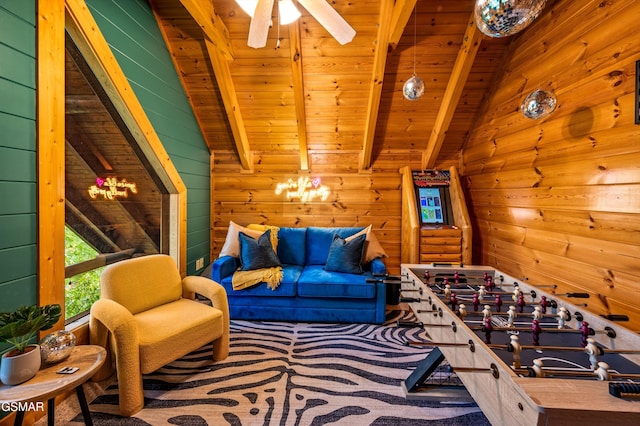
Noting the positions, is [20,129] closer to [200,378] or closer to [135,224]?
[135,224]

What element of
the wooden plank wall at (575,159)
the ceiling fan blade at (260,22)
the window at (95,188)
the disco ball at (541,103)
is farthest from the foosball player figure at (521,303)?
the window at (95,188)

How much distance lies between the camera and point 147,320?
2.02 m

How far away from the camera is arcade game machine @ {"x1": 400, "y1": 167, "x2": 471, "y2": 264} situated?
3.58 m

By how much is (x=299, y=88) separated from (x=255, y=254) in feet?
6.11

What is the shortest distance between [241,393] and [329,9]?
7.92 ft

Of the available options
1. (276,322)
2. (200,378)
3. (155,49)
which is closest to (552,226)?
(276,322)

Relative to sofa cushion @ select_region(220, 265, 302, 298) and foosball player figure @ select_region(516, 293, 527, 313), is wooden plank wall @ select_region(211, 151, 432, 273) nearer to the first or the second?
sofa cushion @ select_region(220, 265, 302, 298)

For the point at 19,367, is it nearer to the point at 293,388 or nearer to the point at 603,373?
the point at 293,388

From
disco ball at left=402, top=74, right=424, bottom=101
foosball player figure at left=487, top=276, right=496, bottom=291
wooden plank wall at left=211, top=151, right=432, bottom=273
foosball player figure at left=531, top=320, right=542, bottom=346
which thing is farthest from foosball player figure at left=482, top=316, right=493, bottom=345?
wooden plank wall at left=211, top=151, right=432, bottom=273

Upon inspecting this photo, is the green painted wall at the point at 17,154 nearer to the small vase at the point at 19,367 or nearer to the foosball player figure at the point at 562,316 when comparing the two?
the small vase at the point at 19,367

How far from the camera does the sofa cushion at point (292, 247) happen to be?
11.8 feet

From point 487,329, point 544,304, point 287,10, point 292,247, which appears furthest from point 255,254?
point 544,304

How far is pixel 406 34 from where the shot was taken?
9.70ft

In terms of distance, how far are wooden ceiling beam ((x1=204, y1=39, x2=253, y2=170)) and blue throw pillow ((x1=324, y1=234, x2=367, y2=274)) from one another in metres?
1.87
